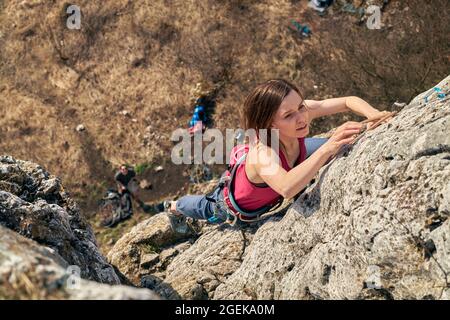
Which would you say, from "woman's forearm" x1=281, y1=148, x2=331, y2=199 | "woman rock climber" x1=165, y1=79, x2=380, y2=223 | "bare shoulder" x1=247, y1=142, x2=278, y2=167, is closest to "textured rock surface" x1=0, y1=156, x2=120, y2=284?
"woman rock climber" x1=165, y1=79, x2=380, y2=223

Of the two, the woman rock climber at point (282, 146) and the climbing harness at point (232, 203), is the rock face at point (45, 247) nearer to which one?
the climbing harness at point (232, 203)

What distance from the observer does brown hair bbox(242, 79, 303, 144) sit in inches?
190

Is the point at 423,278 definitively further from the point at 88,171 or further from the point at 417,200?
the point at 88,171

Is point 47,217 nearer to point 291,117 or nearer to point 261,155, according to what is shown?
point 261,155

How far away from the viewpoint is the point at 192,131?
59.9ft

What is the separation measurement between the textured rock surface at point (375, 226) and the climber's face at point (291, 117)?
0.44 meters

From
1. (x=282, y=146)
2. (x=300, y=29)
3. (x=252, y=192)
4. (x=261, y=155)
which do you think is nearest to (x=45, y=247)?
(x=261, y=155)

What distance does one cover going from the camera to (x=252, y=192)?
5355 millimetres

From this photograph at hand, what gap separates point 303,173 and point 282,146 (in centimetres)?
63

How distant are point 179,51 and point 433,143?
16.5 meters

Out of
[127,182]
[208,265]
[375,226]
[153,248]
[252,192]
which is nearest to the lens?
[375,226]

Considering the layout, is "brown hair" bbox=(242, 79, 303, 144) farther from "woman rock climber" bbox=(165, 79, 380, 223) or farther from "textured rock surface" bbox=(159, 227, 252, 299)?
"textured rock surface" bbox=(159, 227, 252, 299)

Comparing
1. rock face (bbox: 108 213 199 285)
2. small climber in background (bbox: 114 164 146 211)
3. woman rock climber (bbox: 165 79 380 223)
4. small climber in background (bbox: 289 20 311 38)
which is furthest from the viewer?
small climber in background (bbox: 289 20 311 38)

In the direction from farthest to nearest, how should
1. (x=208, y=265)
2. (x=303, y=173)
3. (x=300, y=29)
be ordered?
1. (x=300, y=29)
2. (x=208, y=265)
3. (x=303, y=173)
